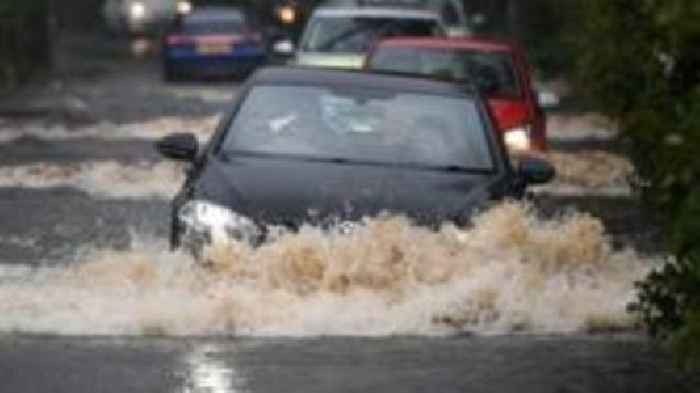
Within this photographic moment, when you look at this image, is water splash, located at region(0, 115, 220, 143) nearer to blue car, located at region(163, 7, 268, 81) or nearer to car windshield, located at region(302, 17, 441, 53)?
car windshield, located at region(302, 17, 441, 53)

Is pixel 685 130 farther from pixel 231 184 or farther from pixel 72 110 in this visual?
pixel 72 110

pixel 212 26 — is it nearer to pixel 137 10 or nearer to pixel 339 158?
pixel 137 10

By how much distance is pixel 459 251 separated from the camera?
10945 mm

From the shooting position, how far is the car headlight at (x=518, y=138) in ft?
61.6

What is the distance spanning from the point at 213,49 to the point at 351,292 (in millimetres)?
30509

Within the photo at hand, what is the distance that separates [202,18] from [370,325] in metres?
32.8

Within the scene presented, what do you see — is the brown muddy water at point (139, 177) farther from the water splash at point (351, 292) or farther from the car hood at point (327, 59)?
the water splash at point (351, 292)

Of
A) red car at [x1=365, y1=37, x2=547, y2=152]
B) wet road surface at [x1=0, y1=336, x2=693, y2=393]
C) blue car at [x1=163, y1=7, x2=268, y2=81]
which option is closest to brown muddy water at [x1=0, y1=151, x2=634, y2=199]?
red car at [x1=365, y1=37, x2=547, y2=152]

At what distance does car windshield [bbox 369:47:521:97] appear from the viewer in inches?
776

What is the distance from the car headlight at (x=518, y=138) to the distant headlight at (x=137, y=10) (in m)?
38.8

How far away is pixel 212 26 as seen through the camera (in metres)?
41.9

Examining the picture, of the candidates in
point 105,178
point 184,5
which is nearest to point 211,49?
point 184,5

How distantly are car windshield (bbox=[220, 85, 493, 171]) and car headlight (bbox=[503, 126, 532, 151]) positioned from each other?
19.9 ft

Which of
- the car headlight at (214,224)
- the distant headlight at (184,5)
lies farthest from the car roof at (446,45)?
the distant headlight at (184,5)
